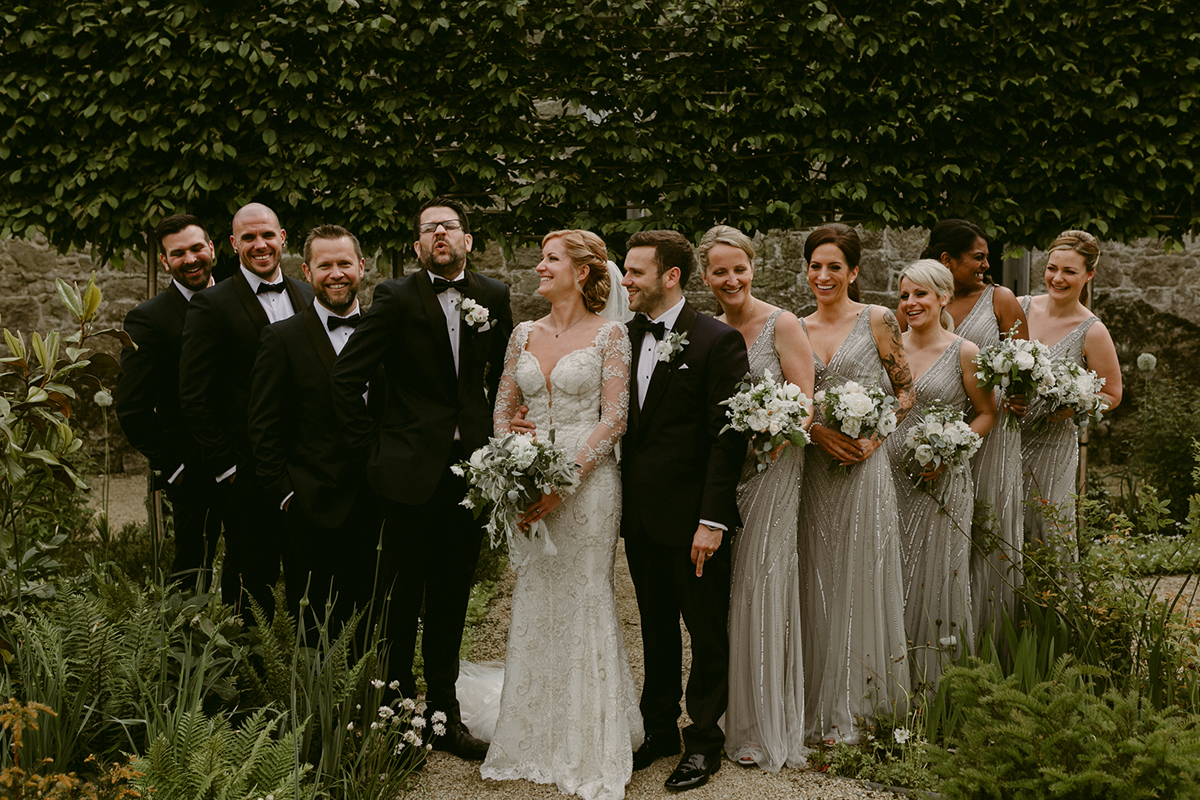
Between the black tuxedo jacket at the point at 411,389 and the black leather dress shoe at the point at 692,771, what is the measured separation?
1.58 meters

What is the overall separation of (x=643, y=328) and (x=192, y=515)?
2.85 m

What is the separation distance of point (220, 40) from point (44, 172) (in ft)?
5.68

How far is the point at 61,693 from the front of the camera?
122 inches

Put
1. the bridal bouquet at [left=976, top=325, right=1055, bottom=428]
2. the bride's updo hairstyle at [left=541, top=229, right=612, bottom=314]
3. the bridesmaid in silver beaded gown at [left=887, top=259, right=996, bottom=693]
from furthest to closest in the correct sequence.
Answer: the bridesmaid in silver beaded gown at [left=887, top=259, right=996, bottom=693] < the bridal bouquet at [left=976, top=325, right=1055, bottom=428] < the bride's updo hairstyle at [left=541, top=229, right=612, bottom=314]

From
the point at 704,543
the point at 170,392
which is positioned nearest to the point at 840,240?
the point at 704,543

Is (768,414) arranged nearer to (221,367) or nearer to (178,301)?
(221,367)

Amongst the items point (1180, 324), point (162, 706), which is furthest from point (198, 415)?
point (1180, 324)

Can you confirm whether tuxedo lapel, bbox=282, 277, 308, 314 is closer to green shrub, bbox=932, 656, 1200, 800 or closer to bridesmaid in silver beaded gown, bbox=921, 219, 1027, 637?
bridesmaid in silver beaded gown, bbox=921, 219, 1027, 637

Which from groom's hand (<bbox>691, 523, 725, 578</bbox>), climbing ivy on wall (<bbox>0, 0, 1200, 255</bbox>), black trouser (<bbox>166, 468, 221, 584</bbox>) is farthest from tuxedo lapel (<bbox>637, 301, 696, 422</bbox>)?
climbing ivy on wall (<bbox>0, 0, 1200, 255</bbox>)

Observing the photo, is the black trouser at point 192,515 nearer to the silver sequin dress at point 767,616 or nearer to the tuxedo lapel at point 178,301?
the tuxedo lapel at point 178,301

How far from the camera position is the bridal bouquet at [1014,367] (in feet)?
14.0

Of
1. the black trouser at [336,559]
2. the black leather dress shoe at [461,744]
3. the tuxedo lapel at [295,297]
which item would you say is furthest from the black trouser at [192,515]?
the black leather dress shoe at [461,744]

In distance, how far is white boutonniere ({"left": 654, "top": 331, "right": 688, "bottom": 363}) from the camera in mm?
3658

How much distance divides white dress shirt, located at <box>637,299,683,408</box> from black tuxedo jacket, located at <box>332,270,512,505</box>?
2.45 feet
